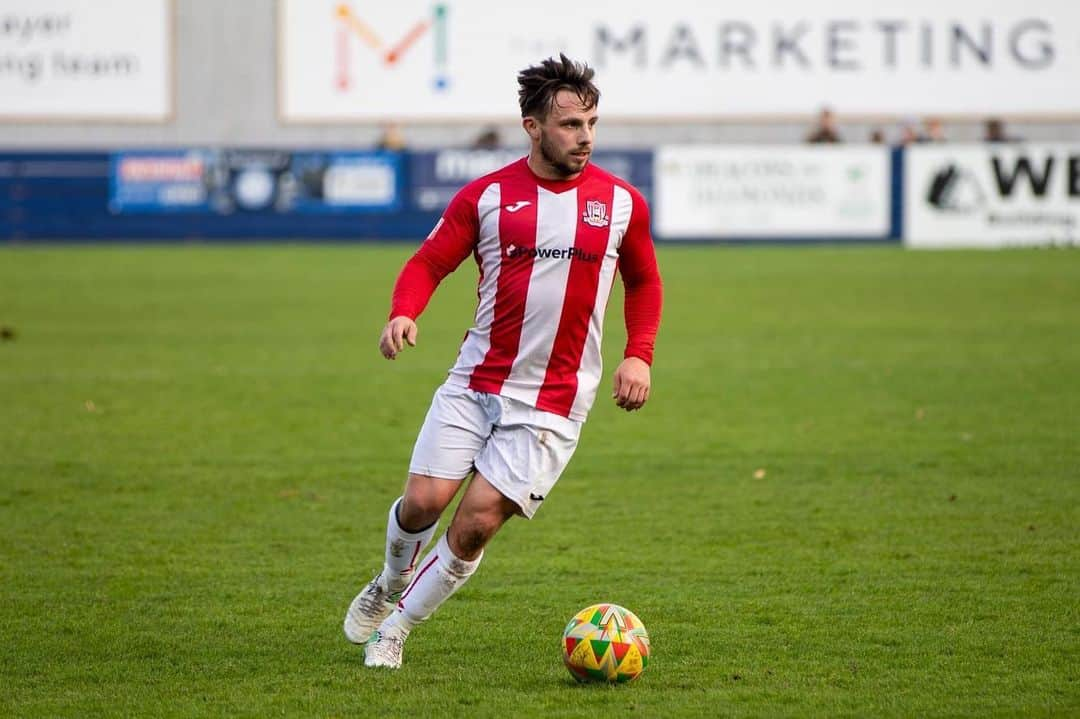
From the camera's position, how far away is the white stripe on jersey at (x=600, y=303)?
5.77 m

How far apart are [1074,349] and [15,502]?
32.4ft

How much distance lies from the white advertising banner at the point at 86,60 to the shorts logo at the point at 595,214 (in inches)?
1366

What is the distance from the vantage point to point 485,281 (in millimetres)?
5824

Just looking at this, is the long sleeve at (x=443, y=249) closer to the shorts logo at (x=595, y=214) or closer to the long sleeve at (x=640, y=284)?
the shorts logo at (x=595, y=214)

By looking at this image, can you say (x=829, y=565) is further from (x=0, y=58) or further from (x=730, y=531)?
(x=0, y=58)

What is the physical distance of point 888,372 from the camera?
45.3 feet

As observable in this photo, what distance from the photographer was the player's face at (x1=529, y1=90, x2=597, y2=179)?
5.58 m

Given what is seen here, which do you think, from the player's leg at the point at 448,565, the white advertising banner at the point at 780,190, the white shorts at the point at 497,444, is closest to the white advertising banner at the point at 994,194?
the white advertising banner at the point at 780,190

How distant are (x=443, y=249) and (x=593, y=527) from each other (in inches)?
113

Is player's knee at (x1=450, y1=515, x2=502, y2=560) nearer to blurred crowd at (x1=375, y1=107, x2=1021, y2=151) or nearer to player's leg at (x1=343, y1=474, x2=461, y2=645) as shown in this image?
player's leg at (x1=343, y1=474, x2=461, y2=645)

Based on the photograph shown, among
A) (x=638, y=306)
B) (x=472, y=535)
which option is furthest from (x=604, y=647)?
(x=638, y=306)

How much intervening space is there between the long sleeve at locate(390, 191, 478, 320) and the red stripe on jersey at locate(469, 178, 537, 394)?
0.40ft

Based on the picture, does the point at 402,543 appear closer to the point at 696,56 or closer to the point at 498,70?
the point at 498,70

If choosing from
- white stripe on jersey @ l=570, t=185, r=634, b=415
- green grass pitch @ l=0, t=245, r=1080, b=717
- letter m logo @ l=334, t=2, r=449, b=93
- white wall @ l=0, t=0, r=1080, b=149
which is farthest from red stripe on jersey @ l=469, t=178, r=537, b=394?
letter m logo @ l=334, t=2, r=449, b=93
